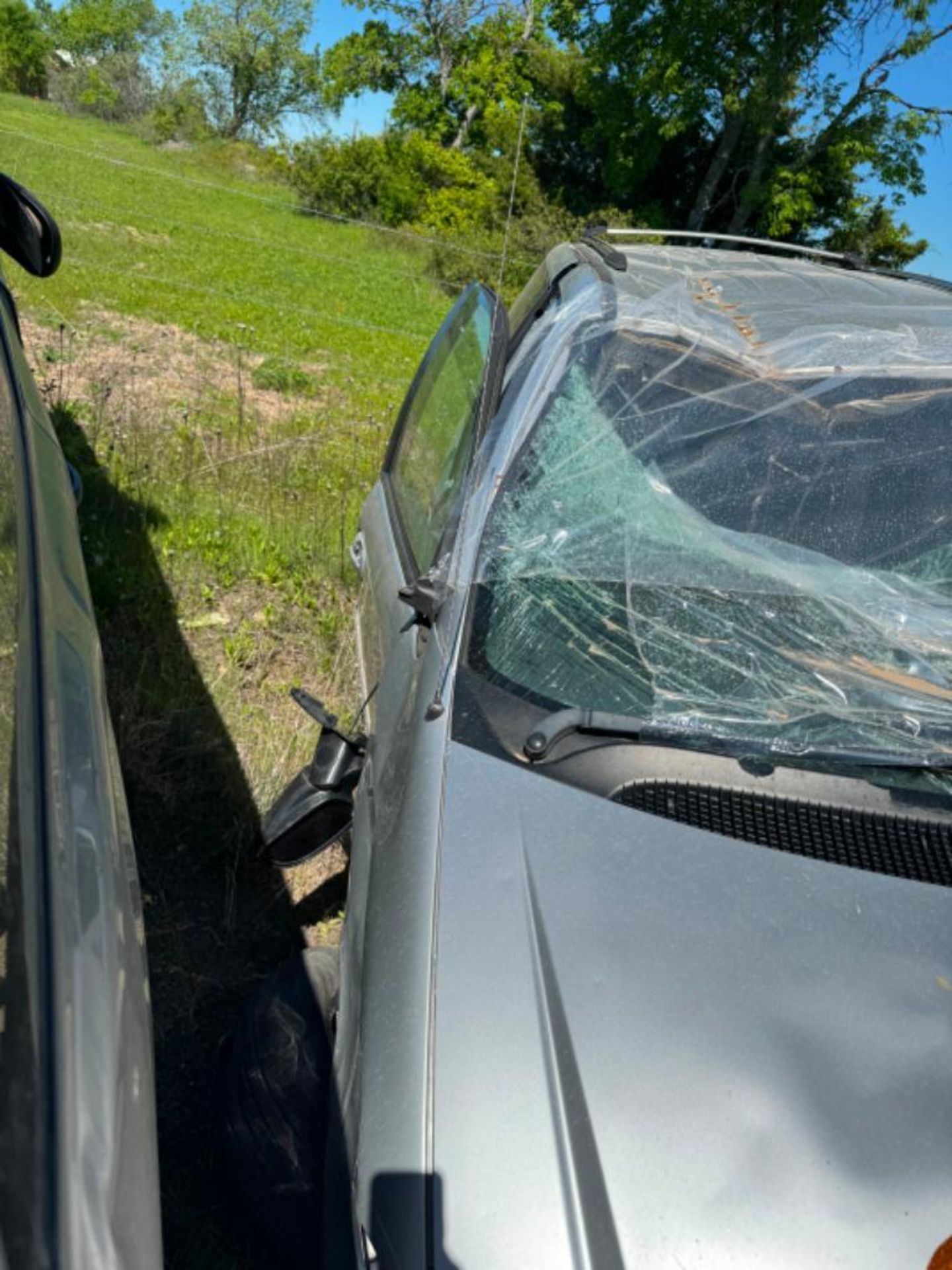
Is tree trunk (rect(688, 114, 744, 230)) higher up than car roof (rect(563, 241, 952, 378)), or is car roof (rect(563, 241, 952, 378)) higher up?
car roof (rect(563, 241, 952, 378))

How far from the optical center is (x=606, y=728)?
1927 millimetres

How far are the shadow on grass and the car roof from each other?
173 centimetres

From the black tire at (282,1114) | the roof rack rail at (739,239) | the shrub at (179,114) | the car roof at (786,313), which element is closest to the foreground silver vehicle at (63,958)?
the black tire at (282,1114)

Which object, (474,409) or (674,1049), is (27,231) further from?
(674,1049)

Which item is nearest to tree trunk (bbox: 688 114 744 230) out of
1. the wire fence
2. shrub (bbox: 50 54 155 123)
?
the wire fence

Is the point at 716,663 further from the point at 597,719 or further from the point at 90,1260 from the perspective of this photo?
the point at 90,1260

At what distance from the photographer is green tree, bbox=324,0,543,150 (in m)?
37.2

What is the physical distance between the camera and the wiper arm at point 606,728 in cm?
191

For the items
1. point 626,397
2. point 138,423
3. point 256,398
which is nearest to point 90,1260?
point 626,397

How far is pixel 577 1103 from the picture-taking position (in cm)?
139

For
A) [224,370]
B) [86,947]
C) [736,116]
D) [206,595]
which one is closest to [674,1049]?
[86,947]

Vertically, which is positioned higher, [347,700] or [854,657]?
[854,657]

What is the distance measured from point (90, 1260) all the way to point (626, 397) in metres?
2.05

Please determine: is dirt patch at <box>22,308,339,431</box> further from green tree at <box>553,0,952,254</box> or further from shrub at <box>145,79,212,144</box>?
shrub at <box>145,79,212,144</box>
